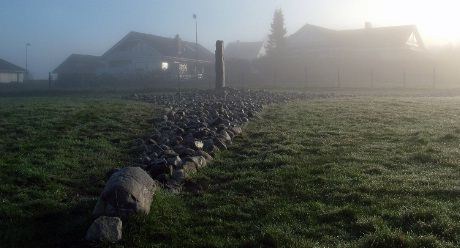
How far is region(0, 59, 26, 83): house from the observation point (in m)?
64.8

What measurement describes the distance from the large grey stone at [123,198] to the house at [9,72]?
214 ft

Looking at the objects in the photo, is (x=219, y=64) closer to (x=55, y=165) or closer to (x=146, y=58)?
(x=55, y=165)

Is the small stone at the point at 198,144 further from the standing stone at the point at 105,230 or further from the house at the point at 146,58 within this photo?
the house at the point at 146,58

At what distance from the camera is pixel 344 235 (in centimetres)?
473

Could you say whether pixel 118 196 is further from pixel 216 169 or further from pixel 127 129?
pixel 127 129

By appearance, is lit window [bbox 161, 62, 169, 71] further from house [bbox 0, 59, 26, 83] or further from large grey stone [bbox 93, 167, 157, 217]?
large grey stone [bbox 93, 167, 157, 217]

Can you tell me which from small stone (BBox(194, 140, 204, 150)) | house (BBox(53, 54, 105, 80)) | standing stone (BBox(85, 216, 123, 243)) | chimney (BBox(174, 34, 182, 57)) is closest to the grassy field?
standing stone (BBox(85, 216, 123, 243))

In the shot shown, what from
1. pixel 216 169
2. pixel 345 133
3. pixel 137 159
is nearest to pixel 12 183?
pixel 137 159

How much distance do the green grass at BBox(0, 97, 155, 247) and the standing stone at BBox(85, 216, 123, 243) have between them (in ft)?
0.69

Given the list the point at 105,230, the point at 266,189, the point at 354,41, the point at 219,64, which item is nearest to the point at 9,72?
the point at 354,41

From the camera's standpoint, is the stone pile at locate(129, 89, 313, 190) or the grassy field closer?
the grassy field

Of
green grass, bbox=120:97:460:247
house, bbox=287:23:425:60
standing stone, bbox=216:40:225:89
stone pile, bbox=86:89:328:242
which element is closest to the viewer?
green grass, bbox=120:97:460:247

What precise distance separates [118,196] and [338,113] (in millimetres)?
11331

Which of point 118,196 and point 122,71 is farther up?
point 122,71
